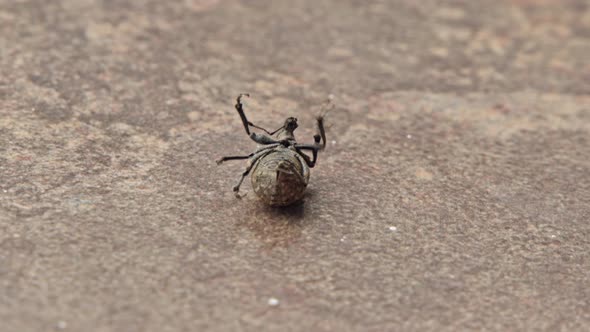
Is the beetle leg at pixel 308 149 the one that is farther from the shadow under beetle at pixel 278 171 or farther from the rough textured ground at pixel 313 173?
the rough textured ground at pixel 313 173

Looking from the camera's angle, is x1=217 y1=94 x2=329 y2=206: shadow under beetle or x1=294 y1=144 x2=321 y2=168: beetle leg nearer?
x1=217 y1=94 x2=329 y2=206: shadow under beetle

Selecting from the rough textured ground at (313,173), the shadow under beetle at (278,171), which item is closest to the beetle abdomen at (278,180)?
the shadow under beetle at (278,171)

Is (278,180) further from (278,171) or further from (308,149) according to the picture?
(308,149)

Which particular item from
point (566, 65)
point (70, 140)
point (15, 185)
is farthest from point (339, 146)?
point (566, 65)

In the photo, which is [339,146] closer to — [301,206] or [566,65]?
[301,206]

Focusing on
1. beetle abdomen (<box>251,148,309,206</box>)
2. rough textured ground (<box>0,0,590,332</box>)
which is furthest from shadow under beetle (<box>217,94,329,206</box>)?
rough textured ground (<box>0,0,590,332</box>)

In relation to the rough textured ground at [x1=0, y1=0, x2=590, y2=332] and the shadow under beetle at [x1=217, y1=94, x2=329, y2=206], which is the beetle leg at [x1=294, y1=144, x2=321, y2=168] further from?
the rough textured ground at [x1=0, y1=0, x2=590, y2=332]

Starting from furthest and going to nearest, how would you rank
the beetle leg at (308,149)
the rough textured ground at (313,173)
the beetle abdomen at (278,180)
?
the beetle leg at (308,149) < the beetle abdomen at (278,180) < the rough textured ground at (313,173)
